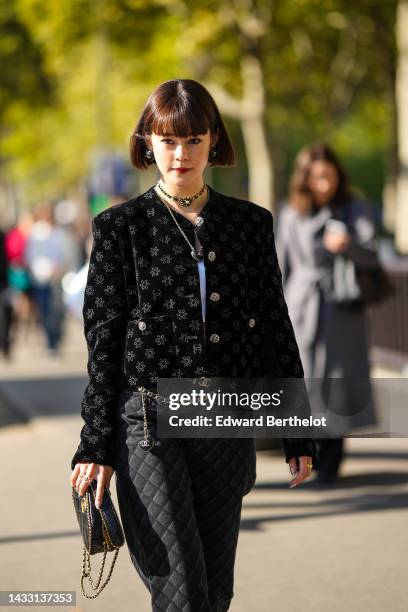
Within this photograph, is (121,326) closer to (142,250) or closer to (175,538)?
(142,250)

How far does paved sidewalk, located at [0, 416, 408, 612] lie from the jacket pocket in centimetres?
183

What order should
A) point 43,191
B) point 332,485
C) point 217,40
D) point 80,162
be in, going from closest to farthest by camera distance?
point 332,485, point 217,40, point 80,162, point 43,191

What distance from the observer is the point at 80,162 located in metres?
55.2

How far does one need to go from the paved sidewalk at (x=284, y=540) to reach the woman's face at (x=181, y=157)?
2070 mm

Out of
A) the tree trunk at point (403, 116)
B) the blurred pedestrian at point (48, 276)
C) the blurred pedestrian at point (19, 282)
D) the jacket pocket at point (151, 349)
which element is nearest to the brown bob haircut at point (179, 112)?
the jacket pocket at point (151, 349)

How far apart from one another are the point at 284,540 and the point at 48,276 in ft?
38.0

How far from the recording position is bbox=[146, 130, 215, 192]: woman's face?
3.72m

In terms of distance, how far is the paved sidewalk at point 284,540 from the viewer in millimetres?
5434

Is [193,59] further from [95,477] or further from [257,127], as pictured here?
[95,477]

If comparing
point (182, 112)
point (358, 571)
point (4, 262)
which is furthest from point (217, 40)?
point (182, 112)

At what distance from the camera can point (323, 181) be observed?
25.0 feet

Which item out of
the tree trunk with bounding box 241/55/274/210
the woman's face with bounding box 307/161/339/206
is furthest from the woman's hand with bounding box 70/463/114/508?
the tree trunk with bounding box 241/55/274/210

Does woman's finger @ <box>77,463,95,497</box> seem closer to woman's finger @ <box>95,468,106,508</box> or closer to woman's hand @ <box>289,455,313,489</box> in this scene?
woman's finger @ <box>95,468,106,508</box>

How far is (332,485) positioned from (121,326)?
414 cm
